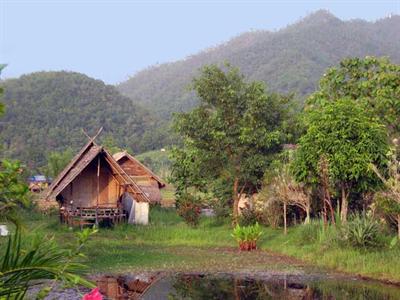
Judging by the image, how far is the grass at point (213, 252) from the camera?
15570 mm

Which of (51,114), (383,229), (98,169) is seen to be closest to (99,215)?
(98,169)

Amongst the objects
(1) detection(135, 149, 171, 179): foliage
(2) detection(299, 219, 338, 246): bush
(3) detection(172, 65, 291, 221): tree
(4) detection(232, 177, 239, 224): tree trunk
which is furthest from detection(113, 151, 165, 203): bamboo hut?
(1) detection(135, 149, 171, 179): foliage

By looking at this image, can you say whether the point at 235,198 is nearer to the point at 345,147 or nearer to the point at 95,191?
the point at 95,191

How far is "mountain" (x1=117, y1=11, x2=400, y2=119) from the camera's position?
9344 centimetres

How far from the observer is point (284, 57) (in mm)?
101562

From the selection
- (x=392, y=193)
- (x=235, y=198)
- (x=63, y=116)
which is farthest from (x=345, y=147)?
(x=63, y=116)

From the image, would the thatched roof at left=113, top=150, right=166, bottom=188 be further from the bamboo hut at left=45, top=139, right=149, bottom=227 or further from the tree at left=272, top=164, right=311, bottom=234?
the tree at left=272, top=164, right=311, bottom=234

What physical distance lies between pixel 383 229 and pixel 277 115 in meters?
7.30

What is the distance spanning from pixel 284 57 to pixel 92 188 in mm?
78398

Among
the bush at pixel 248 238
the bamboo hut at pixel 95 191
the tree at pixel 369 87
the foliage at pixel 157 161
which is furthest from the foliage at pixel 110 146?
the bush at pixel 248 238

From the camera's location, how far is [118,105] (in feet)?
246

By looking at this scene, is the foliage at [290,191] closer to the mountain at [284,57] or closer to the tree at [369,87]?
the tree at [369,87]

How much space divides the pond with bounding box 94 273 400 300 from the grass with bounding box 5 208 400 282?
744mm

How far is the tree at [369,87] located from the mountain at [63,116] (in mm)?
35921
